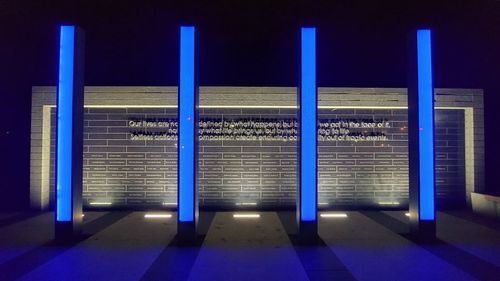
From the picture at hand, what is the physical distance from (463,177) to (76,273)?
9096mm

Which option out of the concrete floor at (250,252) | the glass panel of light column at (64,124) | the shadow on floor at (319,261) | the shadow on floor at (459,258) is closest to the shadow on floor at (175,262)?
the concrete floor at (250,252)

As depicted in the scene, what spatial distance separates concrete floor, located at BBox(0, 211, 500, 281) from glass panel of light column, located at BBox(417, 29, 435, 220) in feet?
2.24

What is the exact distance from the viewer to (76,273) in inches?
168

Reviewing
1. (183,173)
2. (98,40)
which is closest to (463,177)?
(183,173)

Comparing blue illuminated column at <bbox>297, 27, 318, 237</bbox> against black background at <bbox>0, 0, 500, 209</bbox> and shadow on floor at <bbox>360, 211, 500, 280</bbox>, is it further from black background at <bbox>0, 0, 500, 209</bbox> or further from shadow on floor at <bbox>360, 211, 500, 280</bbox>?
black background at <bbox>0, 0, 500, 209</bbox>

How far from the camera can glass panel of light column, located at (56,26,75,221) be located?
18.6ft

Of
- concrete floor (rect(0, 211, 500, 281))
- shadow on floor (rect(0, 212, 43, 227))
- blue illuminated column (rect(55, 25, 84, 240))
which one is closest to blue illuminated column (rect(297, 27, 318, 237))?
concrete floor (rect(0, 211, 500, 281))

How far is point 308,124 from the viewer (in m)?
5.64

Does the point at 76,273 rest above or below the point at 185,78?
below

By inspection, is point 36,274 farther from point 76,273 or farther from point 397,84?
point 397,84

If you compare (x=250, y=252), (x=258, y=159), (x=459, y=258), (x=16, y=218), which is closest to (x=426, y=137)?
(x=459, y=258)

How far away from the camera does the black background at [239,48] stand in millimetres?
Answer: 8109

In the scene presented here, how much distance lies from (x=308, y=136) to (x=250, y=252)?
2.10 meters

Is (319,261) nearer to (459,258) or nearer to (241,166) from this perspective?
(459,258)
